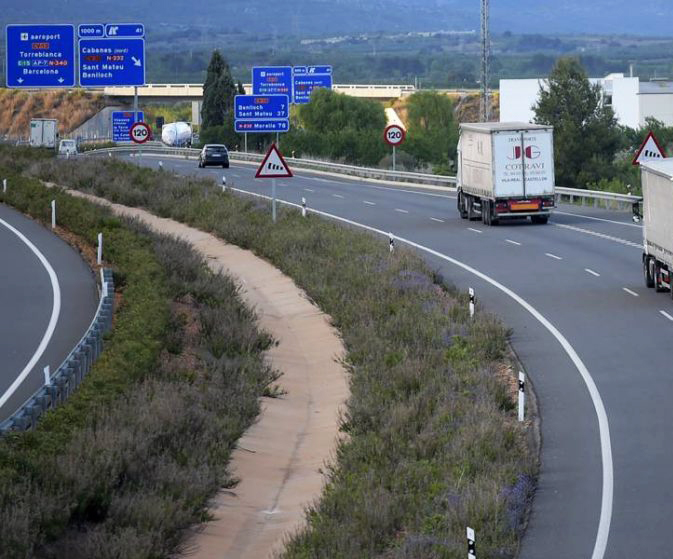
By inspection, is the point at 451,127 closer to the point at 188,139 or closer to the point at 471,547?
the point at 188,139

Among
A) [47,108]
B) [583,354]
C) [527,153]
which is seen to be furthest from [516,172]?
[47,108]

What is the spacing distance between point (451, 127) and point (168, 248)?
343ft

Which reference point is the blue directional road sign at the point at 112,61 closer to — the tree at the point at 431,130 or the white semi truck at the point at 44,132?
the white semi truck at the point at 44,132

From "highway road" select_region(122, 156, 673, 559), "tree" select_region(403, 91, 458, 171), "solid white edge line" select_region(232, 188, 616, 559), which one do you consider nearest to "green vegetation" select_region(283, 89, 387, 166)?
"tree" select_region(403, 91, 458, 171)

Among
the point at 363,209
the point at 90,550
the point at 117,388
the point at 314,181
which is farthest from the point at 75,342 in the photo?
the point at 314,181

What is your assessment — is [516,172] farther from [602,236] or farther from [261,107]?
[261,107]

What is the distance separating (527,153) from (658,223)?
16164 millimetres

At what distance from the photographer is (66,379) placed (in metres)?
18.8

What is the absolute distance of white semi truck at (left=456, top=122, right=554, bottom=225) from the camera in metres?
44.8

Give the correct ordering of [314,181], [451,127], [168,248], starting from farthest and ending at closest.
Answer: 1. [451,127]
2. [314,181]
3. [168,248]

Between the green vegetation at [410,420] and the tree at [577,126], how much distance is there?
51.5 meters

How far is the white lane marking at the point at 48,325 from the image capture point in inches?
858

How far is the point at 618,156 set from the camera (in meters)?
106

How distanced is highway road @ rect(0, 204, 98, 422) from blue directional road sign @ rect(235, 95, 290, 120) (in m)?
37.6
